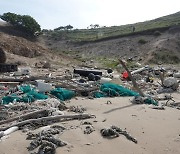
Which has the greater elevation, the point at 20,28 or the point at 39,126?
the point at 20,28

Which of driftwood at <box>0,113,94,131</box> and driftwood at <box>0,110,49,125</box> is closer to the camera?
driftwood at <box>0,113,94,131</box>

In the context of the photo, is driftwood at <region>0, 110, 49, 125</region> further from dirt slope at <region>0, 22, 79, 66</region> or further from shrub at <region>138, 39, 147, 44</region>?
shrub at <region>138, 39, 147, 44</region>

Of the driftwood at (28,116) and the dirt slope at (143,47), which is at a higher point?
the dirt slope at (143,47)

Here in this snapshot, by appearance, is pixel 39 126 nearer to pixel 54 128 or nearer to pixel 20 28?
pixel 54 128

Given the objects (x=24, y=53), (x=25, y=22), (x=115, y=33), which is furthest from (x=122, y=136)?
(x=115, y=33)

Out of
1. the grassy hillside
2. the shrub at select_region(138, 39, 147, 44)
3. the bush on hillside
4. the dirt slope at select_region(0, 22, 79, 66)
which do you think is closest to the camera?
the dirt slope at select_region(0, 22, 79, 66)

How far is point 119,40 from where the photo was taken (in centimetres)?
4962

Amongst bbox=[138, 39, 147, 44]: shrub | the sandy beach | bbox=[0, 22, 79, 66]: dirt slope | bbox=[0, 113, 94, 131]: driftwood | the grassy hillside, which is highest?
the grassy hillside

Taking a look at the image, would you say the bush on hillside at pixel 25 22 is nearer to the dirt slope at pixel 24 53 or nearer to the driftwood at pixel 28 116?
the dirt slope at pixel 24 53

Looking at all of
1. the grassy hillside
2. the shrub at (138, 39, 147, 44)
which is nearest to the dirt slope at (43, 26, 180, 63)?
the shrub at (138, 39, 147, 44)

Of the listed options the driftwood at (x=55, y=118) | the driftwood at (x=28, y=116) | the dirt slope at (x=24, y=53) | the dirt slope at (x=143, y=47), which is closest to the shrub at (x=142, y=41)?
the dirt slope at (x=143, y=47)

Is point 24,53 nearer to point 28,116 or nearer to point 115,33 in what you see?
point 28,116

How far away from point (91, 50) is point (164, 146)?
136 ft

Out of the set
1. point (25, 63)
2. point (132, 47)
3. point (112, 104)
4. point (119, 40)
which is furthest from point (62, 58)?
point (112, 104)
